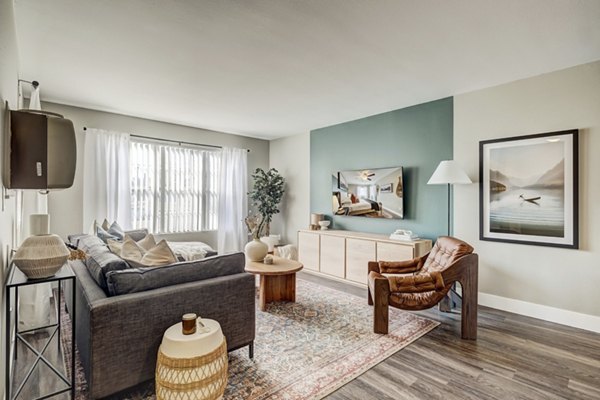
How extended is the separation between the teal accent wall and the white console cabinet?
337 mm

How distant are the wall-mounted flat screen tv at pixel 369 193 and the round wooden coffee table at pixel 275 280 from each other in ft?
5.48

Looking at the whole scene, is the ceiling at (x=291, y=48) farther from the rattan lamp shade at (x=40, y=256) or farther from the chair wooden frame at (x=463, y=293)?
the chair wooden frame at (x=463, y=293)

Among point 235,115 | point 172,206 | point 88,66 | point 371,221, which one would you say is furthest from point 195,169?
point 371,221

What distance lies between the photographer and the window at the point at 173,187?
15.5ft

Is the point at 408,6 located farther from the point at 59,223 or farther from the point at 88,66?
the point at 59,223

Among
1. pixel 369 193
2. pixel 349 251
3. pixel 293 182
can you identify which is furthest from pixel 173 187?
pixel 369 193

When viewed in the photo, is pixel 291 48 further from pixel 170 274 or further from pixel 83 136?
pixel 83 136

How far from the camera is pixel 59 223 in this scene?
4.06 metres

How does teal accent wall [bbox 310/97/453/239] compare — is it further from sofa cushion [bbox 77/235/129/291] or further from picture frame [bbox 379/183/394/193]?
sofa cushion [bbox 77/235/129/291]

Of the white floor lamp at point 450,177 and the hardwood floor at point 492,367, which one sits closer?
the hardwood floor at point 492,367

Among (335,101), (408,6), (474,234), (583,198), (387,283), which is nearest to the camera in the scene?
(408,6)

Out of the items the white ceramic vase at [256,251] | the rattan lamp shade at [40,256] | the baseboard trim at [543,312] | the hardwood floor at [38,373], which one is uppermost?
the rattan lamp shade at [40,256]

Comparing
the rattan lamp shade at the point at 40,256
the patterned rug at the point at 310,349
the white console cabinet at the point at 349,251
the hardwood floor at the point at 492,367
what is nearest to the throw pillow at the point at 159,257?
the rattan lamp shade at the point at 40,256

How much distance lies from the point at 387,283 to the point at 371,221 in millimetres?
2092
